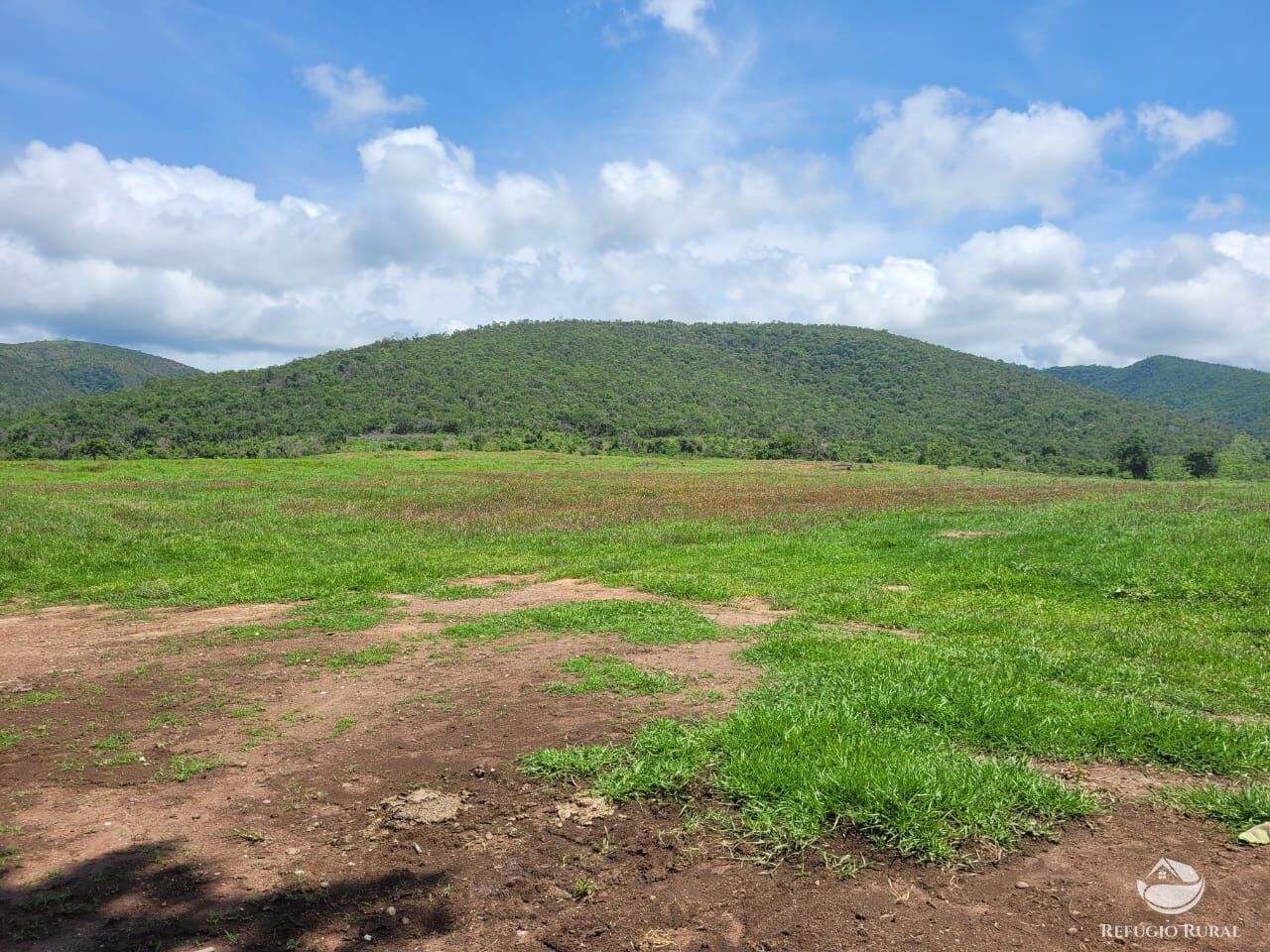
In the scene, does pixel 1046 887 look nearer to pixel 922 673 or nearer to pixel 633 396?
pixel 922 673

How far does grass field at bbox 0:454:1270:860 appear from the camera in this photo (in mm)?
4715

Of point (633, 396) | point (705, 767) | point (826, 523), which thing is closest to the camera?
point (705, 767)

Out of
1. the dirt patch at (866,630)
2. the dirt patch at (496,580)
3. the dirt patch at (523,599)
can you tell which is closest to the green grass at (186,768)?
the dirt patch at (523,599)

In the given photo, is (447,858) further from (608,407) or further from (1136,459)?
(608,407)

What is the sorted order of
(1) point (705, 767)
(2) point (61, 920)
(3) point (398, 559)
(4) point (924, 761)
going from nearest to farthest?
(2) point (61, 920) < (4) point (924, 761) < (1) point (705, 767) < (3) point (398, 559)

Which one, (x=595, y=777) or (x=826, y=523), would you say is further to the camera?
(x=826, y=523)

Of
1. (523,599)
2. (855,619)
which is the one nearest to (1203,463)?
(855,619)

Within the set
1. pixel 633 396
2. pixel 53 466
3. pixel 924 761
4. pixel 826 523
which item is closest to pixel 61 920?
pixel 924 761

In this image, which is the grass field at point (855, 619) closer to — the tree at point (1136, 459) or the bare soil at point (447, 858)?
the bare soil at point (447, 858)

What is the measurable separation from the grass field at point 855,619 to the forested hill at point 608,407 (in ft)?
273

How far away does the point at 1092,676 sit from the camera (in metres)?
6.90

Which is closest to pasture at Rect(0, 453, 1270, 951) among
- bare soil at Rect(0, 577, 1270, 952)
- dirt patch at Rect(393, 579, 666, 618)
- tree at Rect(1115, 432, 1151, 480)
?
bare soil at Rect(0, 577, 1270, 952)

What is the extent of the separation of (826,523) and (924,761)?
67.8 ft

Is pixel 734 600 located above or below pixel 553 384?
below
